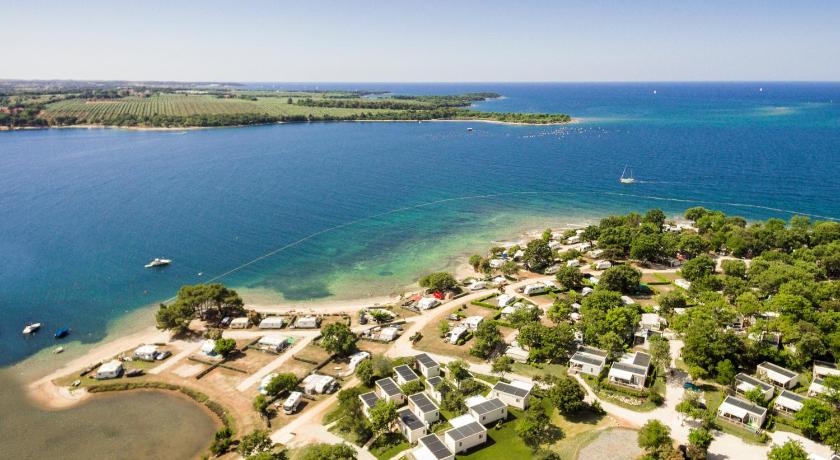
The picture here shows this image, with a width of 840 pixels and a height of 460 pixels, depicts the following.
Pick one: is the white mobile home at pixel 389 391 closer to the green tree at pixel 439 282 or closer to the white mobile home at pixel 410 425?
the white mobile home at pixel 410 425

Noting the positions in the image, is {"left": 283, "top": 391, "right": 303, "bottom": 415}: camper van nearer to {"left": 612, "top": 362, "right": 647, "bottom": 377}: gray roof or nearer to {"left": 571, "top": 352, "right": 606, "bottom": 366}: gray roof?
{"left": 571, "top": 352, "right": 606, "bottom": 366}: gray roof

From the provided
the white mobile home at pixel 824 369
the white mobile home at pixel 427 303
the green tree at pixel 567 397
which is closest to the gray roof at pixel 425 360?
the green tree at pixel 567 397

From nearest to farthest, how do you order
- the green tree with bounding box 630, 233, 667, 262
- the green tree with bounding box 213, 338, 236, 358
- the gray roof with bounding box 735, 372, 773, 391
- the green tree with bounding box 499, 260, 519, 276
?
the gray roof with bounding box 735, 372, 773, 391, the green tree with bounding box 213, 338, 236, 358, the green tree with bounding box 499, 260, 519, 276, the green tree with bounding box 630, 233, 667, 262

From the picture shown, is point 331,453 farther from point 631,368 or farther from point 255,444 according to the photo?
point 631,368

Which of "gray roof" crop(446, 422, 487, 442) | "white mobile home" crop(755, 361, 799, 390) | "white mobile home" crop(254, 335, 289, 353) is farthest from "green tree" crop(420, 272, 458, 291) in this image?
"white mobile home" crop(755, 361, 799, 390)

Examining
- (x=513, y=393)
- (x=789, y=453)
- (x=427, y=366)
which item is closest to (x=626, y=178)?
(x=427, y=366)

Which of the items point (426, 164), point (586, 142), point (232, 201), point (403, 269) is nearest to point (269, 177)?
point (232, 201)
